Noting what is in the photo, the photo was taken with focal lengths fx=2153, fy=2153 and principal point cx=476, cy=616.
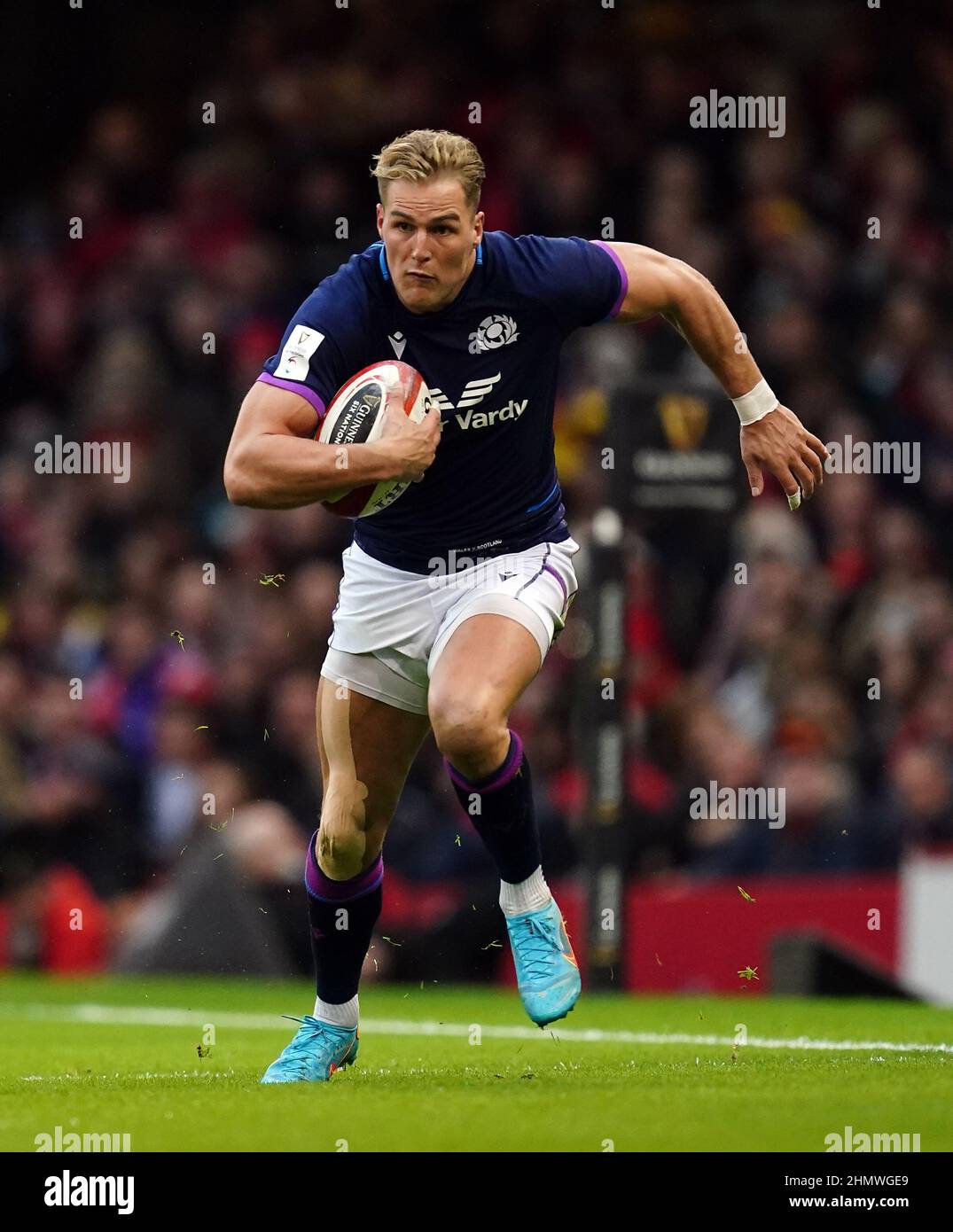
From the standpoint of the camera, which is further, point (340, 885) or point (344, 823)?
point (340, 885)

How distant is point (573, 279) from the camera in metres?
6.60

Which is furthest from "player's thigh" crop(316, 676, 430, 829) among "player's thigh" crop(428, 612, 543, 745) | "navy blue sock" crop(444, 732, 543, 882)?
"player's thigh" crop(428, 612, 543, 745)

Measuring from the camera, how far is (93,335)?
1666 cm

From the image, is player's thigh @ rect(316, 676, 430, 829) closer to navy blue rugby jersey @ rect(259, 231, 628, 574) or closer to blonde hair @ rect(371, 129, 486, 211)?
navy blue rugby jersey @ rect(259, 231, 628, 574)

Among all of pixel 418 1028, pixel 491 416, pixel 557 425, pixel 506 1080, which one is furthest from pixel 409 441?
pixel 557 425

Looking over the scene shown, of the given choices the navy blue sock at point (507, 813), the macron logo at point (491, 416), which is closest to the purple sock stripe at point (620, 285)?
the macron logo at point (491, 416)

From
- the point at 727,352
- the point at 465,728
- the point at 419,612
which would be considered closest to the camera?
the point at 465,728

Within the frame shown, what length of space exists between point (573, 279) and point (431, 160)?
2.09 feet

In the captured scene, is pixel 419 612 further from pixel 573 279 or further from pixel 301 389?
pixel 573 279

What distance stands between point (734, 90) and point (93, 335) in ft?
17.2

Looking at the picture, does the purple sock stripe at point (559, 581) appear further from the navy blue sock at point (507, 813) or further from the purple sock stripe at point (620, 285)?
the purple sock stripe at point (620, 285)

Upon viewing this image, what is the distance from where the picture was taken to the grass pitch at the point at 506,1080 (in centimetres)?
511
